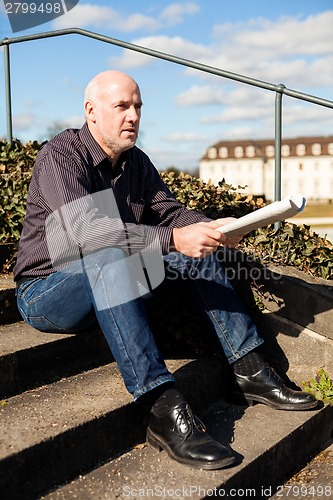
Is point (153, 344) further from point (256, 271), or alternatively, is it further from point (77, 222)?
point (256, 271)

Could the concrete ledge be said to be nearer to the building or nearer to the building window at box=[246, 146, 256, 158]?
the building

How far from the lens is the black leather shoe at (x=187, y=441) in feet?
6.88

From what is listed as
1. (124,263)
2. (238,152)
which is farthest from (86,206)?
(238,152)

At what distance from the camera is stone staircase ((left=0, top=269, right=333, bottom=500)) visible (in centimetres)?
197

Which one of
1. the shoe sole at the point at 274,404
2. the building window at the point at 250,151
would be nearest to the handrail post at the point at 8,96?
the shoe sole at the point at 274,404

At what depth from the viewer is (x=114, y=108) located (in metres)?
2.62

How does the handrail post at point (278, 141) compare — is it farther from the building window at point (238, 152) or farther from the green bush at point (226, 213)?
the building window at point (238, 152)

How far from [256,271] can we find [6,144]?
2170 mm

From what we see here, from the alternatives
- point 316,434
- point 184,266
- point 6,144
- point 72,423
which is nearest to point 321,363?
point 316,434

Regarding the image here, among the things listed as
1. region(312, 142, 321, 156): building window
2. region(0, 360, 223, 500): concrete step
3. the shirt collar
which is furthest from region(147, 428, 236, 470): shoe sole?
region(312, 142, 321, 156): building window

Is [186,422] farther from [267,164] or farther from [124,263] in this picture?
[267,164]

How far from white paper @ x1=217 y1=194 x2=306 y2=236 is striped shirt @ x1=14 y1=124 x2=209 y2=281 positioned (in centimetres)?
30

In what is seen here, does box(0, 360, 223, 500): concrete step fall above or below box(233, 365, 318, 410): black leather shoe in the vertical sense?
above

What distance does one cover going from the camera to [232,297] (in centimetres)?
268
